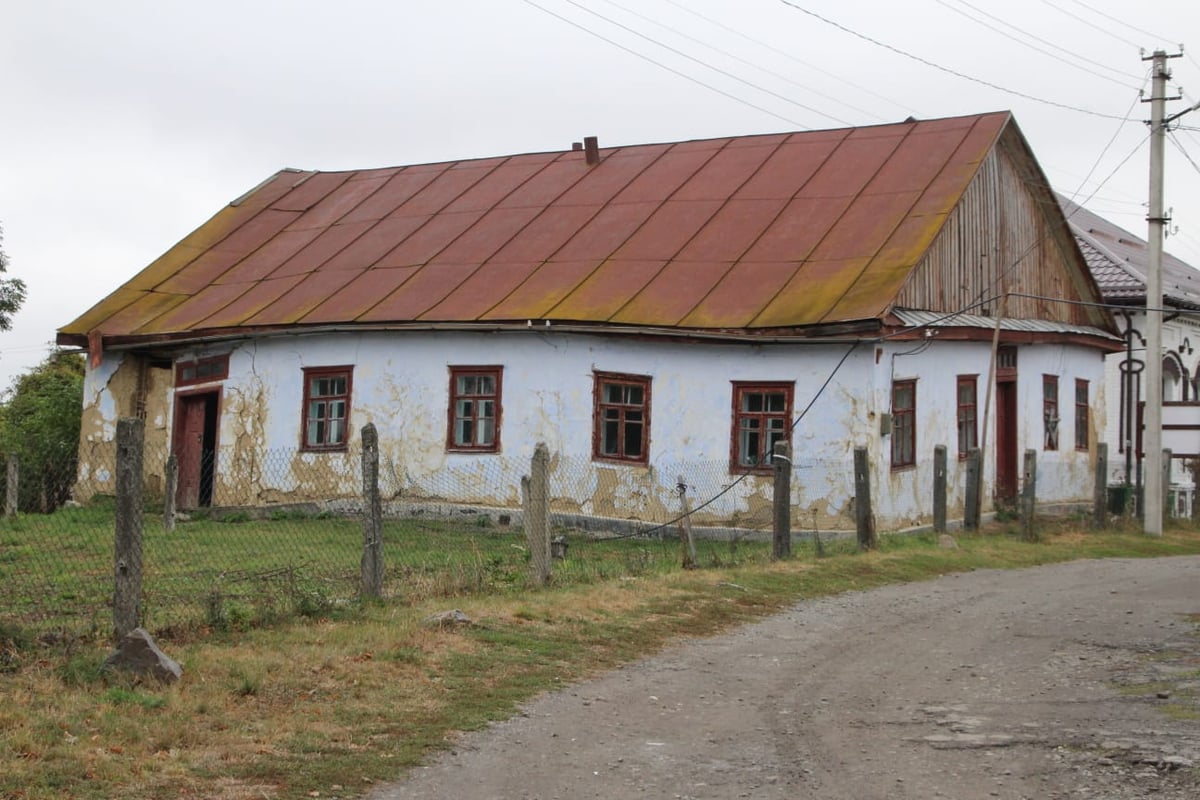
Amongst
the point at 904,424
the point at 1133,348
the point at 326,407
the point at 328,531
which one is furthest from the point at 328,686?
the point at 1133,348

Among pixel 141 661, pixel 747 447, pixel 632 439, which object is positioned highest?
pixel 632 439

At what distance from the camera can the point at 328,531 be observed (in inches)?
773

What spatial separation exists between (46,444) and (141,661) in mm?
20763

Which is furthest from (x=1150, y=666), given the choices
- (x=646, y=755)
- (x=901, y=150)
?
(x=901, y=150)

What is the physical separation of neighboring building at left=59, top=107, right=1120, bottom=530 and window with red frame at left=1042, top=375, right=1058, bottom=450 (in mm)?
59

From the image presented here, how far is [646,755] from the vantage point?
711cm

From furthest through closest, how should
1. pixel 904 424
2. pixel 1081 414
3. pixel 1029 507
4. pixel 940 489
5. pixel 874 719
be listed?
pixel 1081 414
pixel 904 424
pixel 1029 507
pixel 940 489
pixel 874 719

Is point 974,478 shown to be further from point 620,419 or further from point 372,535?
point 372,535

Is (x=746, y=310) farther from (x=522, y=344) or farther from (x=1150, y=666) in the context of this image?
(x=1150, y=666)

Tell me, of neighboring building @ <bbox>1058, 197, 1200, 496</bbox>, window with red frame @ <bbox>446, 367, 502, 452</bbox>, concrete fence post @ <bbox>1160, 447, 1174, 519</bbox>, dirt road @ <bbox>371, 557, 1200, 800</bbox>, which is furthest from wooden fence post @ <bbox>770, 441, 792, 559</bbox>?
neighboring building @ <bbox>1058, 197, 1200, 496</bbox>

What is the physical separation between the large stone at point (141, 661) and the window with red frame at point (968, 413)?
1583 cm

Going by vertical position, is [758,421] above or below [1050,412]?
below

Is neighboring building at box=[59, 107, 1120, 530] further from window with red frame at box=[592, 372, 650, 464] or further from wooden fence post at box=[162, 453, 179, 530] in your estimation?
wooden fence post at box=[162, 453, 179, 530]

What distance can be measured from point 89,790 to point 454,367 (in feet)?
52.4
